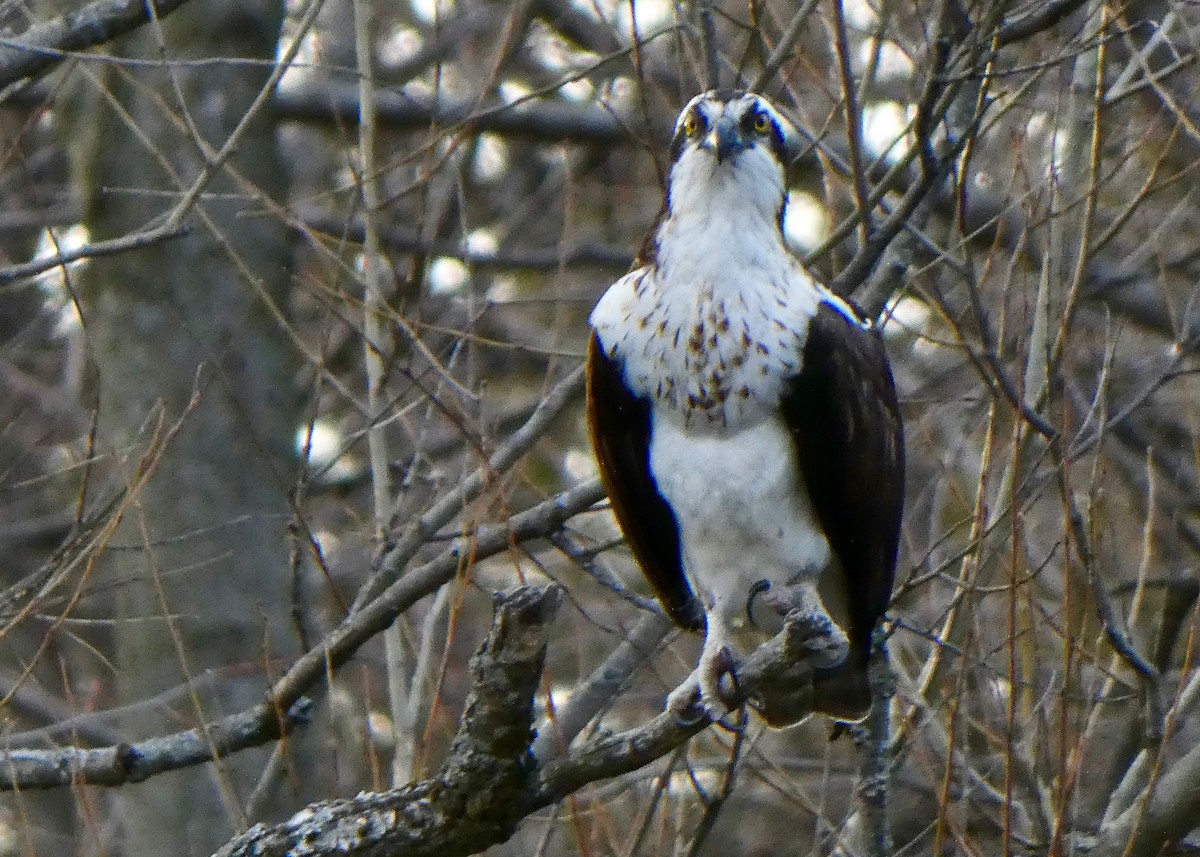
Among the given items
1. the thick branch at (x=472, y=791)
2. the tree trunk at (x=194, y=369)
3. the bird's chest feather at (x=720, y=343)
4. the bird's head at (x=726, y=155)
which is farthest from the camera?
the tree trunk at (x=194, y=369)

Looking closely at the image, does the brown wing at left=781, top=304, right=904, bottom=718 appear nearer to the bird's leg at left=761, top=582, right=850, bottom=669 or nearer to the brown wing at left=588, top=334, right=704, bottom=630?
the bird's leg at left=761, top=582, right=850, bottom=669

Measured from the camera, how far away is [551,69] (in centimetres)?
838

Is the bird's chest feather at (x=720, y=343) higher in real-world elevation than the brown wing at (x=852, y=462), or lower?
higher

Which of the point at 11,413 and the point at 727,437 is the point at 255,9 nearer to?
the point at 11,413

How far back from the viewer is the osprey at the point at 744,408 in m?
3.98

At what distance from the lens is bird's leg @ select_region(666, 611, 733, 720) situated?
3806mm

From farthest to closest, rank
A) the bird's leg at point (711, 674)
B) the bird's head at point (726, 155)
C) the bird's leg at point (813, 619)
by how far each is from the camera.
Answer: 1. the bird's head at point (726, 155)
2. the bird's leg at point (711, 674)
3. the bird's leg at point (813, 619)

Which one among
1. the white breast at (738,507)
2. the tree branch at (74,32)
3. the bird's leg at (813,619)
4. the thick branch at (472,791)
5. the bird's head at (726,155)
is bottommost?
the thick branch at (472,791)

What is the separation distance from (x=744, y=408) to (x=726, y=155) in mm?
586

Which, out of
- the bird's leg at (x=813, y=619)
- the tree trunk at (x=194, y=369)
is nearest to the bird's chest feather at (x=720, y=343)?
the bird's leg at (x=813, y=619)

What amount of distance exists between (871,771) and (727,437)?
2.67 ft

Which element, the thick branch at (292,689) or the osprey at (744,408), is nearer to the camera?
the osprey at (744,408)

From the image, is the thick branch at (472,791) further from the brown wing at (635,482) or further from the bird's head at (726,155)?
the bird's head at (726,155)

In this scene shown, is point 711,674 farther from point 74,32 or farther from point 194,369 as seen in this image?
point 194,369
